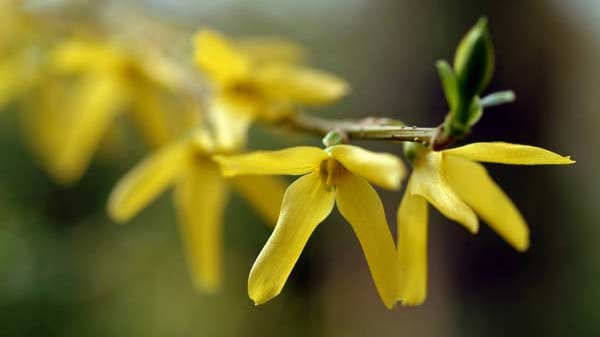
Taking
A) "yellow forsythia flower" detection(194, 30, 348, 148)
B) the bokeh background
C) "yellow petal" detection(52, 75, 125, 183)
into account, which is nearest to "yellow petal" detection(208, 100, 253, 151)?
"yellow forsythia flower" detection(194, 30, 348, 148)

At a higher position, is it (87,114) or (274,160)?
(87,114)

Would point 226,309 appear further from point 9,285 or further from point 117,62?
point 117,62

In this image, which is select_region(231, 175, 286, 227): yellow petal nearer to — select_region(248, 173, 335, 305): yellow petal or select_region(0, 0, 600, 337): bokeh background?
select_region(248, 173, 335, 305): yellow petal

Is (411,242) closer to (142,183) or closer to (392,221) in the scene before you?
(142,183)

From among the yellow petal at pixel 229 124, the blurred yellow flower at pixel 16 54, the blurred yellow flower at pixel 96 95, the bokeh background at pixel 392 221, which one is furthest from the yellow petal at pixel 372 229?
the bokeh background at pixel 392 221

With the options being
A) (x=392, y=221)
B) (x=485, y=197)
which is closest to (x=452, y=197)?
(x=485, y=197)

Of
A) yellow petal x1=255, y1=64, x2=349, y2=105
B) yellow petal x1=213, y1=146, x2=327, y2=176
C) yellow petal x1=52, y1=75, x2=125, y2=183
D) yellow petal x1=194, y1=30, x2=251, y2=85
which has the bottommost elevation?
yellow petal x1=213, y1=146, x2=327, y2=176
